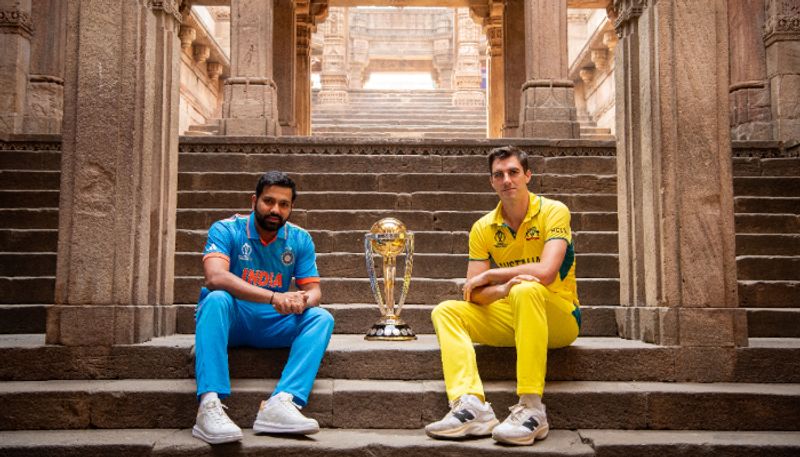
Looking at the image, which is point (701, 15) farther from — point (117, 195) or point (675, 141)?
point (117, 195)

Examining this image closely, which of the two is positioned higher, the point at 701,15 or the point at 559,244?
the point at 701,15

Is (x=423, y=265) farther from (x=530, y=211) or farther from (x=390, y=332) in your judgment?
(x=530, y=211)

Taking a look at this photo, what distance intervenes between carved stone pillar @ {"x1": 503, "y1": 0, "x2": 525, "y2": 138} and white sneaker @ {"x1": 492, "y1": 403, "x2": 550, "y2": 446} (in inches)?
314

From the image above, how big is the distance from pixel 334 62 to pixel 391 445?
18.0m

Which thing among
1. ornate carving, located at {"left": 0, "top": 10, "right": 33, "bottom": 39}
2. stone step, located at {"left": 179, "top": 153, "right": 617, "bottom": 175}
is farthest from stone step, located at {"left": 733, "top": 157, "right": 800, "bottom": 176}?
ornate carving, located at {"left": 0, "top": 10, "right": 33, "bottom": 39}

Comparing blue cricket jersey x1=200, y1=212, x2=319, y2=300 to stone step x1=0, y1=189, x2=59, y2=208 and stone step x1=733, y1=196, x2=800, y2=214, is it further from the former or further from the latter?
stone step x1=733, y1=196, x2=800, y2=214

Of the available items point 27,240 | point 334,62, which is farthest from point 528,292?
point 334,62

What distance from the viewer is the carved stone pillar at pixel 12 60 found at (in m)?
8.39

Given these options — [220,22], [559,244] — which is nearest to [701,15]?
[559,244]

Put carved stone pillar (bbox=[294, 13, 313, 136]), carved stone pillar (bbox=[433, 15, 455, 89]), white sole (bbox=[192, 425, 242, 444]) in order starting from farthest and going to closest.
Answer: carved stone pillar (bbox=[433, 15, 455, 89]) < carved stone pillar (bbox=[294, 13, 313, 136]) < white sole (bbox=[192, 425, 242, 444])

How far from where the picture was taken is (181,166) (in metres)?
6.88

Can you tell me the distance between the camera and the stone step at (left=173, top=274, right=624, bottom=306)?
16.3 ft

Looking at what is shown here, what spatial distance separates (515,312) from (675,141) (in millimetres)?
1600

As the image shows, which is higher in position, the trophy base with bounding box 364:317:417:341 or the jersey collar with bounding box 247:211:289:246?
the jersey collar with bounding box 247:211:289:246
